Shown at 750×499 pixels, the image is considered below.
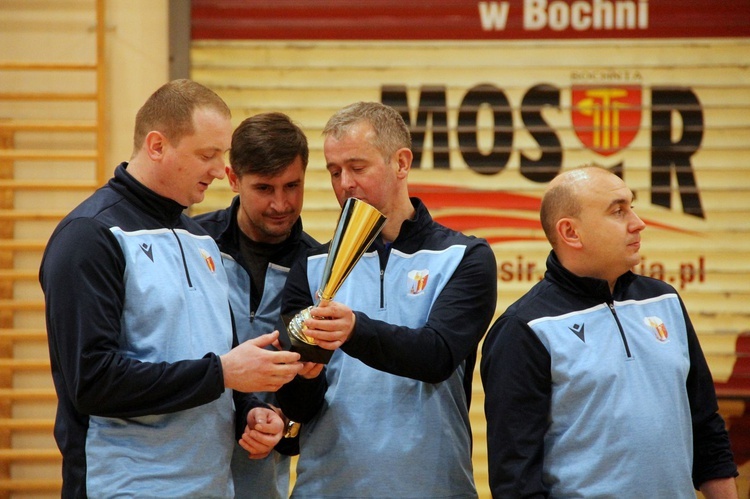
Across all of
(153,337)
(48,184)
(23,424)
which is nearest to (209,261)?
(153,337)

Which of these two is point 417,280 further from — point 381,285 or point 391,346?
point 391,346

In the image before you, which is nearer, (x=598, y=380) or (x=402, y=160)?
(x=598, y=380)

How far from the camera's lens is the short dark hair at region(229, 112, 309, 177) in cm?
279

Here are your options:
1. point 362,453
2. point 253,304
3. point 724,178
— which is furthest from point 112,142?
point 724,178

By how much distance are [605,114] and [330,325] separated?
307cm

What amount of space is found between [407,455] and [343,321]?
17.7 inches

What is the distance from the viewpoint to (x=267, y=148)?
2.79 meters

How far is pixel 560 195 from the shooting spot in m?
2.55

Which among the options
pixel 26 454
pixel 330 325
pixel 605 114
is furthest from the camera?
pixel 605 114

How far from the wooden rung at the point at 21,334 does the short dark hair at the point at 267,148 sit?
2292 millimetres

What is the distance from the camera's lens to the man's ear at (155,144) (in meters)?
2.42

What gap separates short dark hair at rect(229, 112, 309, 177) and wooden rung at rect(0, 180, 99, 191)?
209 centimetres

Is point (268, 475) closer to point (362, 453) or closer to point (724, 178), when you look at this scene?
point (362, 453)

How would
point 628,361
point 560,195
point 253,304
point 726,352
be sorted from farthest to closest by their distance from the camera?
point 726,352, point 253,304, point 560,195, point 628,361
